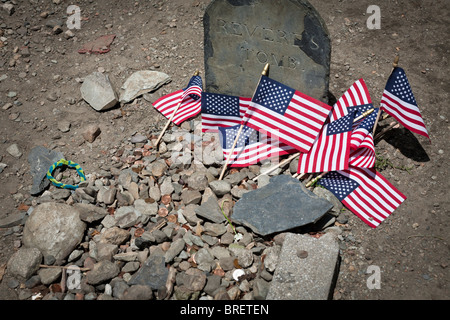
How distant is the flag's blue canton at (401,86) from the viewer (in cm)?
550

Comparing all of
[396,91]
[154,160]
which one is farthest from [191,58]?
[396,91]

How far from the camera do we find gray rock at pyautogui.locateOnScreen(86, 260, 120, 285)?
4.63 m

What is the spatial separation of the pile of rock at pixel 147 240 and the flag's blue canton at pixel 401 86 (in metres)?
1.91

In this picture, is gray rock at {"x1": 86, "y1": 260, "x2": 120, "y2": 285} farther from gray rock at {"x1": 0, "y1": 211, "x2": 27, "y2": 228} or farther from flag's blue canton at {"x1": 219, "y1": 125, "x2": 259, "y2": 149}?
flag's blue canton at {"x1": 219, "y1": 125, "x2": 259, "y2": 149}

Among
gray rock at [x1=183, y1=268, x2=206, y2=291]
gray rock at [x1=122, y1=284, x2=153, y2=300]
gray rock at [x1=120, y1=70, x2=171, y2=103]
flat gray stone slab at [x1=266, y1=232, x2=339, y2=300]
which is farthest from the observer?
gray rock at [x1=120, y1=70, x2=171, y2=103]

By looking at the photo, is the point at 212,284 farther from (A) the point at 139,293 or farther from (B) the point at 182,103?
(B) the point at 182,103

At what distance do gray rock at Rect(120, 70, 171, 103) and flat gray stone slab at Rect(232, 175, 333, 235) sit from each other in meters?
3.07

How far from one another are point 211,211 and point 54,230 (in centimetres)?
206

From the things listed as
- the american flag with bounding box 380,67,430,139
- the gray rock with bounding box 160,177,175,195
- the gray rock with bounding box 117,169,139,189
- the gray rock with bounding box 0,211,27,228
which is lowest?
the gray rock with bounding box 0,211,27,228

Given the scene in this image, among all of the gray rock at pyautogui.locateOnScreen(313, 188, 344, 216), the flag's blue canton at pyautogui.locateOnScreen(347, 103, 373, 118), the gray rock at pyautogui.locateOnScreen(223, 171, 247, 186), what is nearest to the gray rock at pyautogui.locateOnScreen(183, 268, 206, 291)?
the gray rock at pyautogui.locateOnScreen(223, 171, 247, 186)

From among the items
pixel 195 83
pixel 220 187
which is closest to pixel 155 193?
pixel 220 187

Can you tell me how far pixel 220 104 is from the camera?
6.36m

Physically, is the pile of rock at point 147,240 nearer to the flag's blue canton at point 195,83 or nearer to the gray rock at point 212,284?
the gray rock at point 212,284
